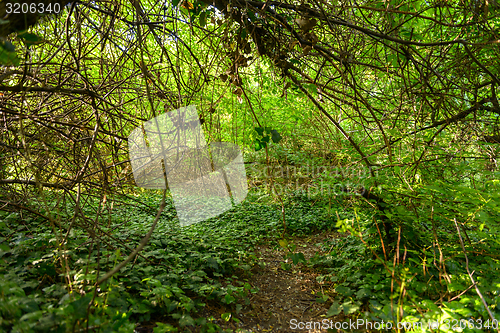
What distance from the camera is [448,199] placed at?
7.39 feet

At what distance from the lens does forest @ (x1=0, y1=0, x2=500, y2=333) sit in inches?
64.3

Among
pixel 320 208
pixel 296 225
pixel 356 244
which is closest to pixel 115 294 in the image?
pixel 356 244

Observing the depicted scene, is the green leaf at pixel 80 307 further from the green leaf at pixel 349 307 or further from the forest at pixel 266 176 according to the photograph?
the green leaf at pixel 349 307

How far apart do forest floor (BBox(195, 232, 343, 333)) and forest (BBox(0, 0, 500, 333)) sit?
2cm

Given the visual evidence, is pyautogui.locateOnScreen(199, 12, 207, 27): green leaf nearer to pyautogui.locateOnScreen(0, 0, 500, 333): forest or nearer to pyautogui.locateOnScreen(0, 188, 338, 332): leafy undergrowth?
pyautogui.locateOnScreen(0, 0, 500, 333): forest

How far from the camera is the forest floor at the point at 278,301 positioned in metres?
2.21

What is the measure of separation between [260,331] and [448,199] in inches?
75.4

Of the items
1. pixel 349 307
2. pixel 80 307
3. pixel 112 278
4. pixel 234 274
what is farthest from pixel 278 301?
pixel 80 307

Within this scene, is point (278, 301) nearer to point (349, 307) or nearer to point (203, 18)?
point (349, 307)

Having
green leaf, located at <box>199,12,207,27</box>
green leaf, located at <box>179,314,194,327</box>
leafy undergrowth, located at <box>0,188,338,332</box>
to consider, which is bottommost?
green leaf, located at <box>179,314,194,327</box>

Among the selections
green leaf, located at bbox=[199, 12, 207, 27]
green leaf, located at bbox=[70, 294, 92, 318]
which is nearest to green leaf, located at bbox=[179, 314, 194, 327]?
green leaf, located at bbox=[70, 294, 92, 318]

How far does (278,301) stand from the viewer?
2635 millimetres

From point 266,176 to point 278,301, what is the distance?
4.13ft

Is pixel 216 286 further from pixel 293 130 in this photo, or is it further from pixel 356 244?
pixel 293 130
